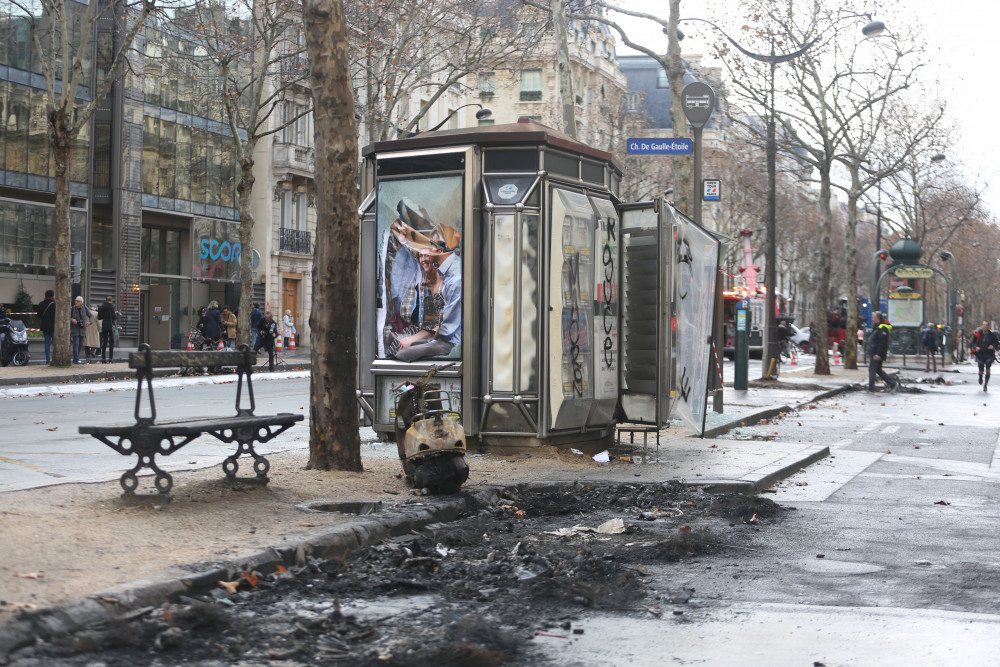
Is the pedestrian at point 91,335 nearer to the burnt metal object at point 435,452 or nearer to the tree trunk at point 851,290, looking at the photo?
the tree trunk at point 851,290

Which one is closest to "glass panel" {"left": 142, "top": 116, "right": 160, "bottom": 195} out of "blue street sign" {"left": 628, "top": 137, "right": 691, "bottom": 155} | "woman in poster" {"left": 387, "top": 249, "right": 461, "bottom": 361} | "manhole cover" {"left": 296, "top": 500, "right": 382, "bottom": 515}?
"blue street sign" {"left": 628, "top": 137, "right": 691, "bottom": 155}

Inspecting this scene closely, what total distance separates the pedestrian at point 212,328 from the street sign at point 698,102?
19.7 meters

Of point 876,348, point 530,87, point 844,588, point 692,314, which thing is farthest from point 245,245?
point 530,87

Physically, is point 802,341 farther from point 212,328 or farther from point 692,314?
point 692,314

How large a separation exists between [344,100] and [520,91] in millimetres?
66931

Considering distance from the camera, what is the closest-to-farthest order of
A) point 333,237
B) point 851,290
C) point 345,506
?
point 345,506 < point 333,237 < point 851,290

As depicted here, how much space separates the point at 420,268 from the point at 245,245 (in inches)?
897

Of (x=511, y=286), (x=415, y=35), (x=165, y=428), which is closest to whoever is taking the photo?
(x=165, y=428)

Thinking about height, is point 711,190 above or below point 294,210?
below

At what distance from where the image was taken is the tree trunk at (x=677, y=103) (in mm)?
21391

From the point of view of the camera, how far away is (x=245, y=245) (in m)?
33.0

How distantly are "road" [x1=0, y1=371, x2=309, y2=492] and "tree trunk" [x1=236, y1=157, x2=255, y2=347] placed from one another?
6.43m

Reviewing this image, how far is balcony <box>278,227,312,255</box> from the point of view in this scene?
164ft

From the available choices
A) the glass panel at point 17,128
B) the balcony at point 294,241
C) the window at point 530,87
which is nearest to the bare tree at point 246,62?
the glass panel at point 17,128
